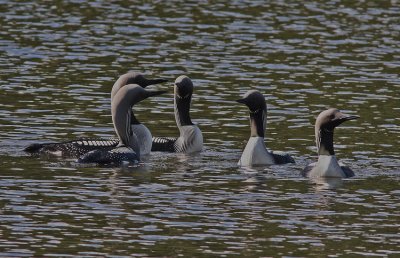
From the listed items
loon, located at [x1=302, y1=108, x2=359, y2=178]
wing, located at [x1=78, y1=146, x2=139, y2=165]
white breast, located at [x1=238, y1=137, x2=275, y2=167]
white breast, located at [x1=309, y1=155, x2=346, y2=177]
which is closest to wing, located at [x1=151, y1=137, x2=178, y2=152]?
wing, located at [x1=78, y1=146, x2=139, y2=165]

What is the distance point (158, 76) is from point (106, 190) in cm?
1179

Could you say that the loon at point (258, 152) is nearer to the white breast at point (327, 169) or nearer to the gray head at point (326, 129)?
the gray head at point (326, 129)

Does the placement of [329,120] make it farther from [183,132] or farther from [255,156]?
[183,132]

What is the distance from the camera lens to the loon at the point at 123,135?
22.9 meters

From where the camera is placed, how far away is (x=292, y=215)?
1880 centimetres

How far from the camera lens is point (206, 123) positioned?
2702 cm

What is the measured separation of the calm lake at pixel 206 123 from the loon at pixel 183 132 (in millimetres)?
376

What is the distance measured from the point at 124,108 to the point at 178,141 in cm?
124

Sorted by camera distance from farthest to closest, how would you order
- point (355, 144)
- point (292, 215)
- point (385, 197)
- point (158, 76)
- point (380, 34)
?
point (380, 34) → point (158, 76) → point (355, 144) → point (385, 197) → point (292, 215)

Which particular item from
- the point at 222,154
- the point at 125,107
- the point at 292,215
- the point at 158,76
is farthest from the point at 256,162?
the point at 158,76

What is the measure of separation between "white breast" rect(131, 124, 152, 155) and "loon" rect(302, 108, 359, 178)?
330cm

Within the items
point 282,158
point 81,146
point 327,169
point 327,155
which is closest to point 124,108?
point 81,146

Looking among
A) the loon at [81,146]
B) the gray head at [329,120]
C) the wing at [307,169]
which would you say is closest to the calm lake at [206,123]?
the wing at [307,169]

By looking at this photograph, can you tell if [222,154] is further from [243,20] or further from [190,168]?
[243,20]
